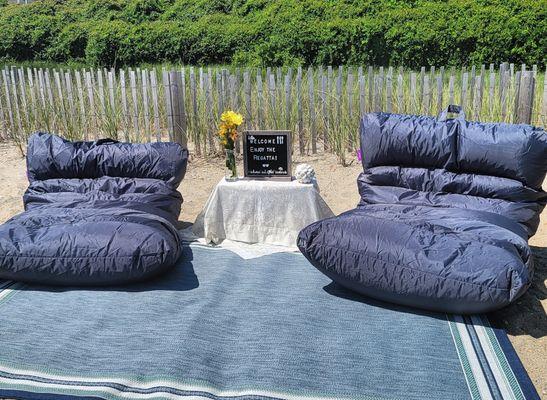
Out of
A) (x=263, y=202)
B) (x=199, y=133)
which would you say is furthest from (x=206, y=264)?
(x=199, y=133)

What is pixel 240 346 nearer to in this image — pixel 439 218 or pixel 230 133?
pixel 439 218

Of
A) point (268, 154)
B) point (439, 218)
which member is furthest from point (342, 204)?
point (439, 218)

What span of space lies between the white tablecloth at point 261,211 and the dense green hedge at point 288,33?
846cm

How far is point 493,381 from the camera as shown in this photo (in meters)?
2.28

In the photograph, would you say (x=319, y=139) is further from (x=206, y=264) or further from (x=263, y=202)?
(x=206, y=264)

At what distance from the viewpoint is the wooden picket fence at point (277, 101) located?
5695mm

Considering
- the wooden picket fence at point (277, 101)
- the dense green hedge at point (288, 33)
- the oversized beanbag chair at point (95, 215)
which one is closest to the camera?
the oversized beanbag chair at point (95, 215)

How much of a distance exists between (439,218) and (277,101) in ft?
10.6

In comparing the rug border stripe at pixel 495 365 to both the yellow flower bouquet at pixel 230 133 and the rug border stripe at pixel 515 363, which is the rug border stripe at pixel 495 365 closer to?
the rug border stripe at pixel 515 363

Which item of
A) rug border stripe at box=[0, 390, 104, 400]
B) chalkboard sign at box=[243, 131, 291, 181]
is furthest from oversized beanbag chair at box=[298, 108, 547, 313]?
rug border stripe at box=[0, 390, 104, 400]

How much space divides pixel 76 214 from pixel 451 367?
2.33m

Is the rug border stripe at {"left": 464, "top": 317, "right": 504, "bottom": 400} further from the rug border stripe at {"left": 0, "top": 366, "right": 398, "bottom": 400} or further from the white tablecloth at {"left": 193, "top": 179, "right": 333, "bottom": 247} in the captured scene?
the white tablecloth at {"left": 193, "top": 179, "right": 333, "bottom": 247}

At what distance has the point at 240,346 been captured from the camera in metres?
2.56

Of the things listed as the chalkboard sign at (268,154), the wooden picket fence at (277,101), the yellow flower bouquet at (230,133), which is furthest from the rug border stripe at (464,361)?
the wooden picket fence at (277,101)
